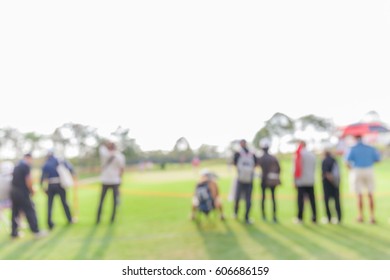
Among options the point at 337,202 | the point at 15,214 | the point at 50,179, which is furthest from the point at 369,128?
the point at 15,214

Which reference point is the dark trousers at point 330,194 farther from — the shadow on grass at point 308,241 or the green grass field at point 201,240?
the shadow on grass at point 308,241

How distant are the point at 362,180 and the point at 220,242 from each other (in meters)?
2.20

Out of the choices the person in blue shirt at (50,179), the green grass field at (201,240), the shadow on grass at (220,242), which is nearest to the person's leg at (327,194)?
the green grass field at (201,240)

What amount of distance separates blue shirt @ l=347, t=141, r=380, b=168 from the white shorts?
0.07 m

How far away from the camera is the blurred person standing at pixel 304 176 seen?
5195 millimetres

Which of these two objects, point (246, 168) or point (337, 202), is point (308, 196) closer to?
point (337, 202)

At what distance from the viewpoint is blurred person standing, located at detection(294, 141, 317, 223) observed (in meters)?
5.20

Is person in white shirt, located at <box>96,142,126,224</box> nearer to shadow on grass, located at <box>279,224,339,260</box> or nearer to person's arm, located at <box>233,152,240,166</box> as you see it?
person's arm, located at <box>233,152,240,166</box>

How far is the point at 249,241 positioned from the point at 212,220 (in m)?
1.29

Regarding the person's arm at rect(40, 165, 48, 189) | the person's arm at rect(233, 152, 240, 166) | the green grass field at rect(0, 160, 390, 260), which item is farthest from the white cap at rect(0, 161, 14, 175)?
the person's arm at rect(233, 152, 240, 166)

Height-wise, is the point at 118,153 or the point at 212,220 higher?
the point at 118,153
